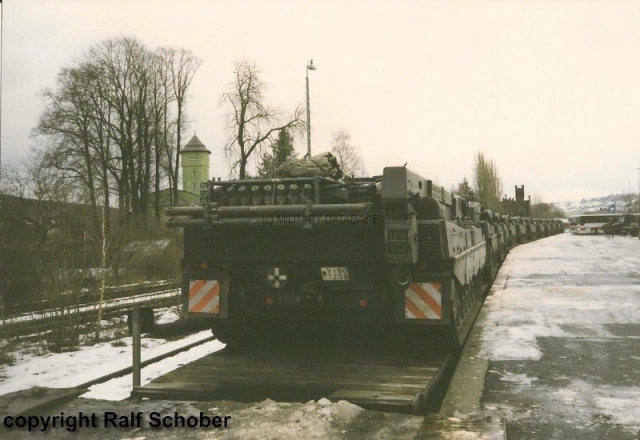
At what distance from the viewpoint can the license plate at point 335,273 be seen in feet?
23.5

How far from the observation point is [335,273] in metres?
7.20

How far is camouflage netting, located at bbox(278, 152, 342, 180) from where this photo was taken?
7.47m

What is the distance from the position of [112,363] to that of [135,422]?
338cm

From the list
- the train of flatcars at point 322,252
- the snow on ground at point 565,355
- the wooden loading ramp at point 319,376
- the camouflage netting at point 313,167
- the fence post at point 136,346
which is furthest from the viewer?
the camouflage netting at point 313,167

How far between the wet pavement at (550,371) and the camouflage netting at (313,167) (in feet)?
8.80

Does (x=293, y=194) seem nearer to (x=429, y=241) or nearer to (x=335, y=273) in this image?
(x=335, y=273)

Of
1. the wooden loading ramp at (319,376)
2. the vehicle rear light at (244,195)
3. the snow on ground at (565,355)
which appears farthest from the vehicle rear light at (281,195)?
the snow on ground at (565,355)

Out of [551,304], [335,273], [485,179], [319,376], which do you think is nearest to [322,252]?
[335,273]

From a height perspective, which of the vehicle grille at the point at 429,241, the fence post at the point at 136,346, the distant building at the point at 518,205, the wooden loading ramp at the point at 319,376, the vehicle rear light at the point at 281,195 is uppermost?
the distant building at the point at 518,205

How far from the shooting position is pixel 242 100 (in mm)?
30766

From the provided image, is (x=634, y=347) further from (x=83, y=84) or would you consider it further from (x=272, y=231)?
(x=83, y=84)

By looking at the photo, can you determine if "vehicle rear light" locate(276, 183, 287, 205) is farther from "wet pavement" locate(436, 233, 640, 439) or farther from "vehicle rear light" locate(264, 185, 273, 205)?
"wet pavement" locate(436, 233, 640, 439)

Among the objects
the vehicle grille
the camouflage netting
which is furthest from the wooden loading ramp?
the camouflage netting

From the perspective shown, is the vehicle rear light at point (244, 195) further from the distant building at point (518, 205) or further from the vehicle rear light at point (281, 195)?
the distant building at point (518, 205)
